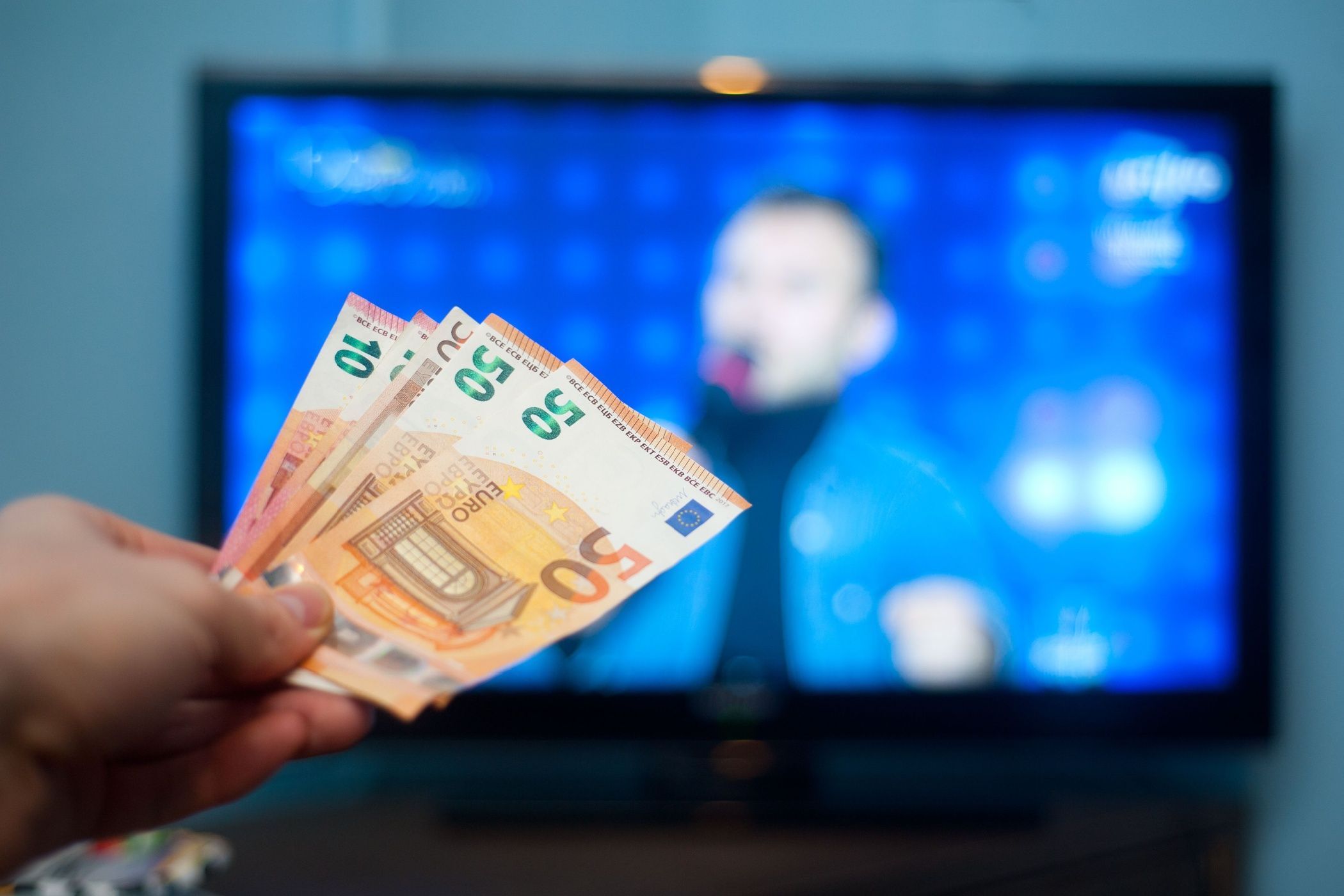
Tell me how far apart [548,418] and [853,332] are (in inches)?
24.4

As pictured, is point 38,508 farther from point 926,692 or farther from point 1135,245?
point 1135,245

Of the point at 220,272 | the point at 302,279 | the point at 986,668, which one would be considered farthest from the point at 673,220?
the point at 986,668

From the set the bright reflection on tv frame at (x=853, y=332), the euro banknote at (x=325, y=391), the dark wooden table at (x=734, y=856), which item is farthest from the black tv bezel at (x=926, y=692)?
the euro banknote at (x=325, y=391)

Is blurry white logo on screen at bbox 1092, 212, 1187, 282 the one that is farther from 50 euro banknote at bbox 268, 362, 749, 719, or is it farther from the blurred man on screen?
50 euro banknote at bbox 268, 362, 749, 719

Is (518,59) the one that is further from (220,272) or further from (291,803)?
(291,803)

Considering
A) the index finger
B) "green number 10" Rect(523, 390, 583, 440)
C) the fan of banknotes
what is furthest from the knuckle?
"green number 10" Rect(523, 390, 583, 440)

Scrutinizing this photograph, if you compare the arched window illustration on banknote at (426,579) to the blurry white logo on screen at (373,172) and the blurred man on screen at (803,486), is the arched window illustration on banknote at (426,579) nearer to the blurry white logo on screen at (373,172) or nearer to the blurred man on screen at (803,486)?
the blurred man on screen at (803,486)

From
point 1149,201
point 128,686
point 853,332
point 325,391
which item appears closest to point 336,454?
point 325,391

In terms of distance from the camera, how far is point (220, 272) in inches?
49.5

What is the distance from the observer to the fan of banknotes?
80cm

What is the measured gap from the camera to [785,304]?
1290 mm

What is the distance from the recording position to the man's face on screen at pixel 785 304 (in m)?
1.29

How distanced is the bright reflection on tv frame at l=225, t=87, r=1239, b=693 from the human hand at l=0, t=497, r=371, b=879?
0.59m

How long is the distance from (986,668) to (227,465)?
1.19 m
